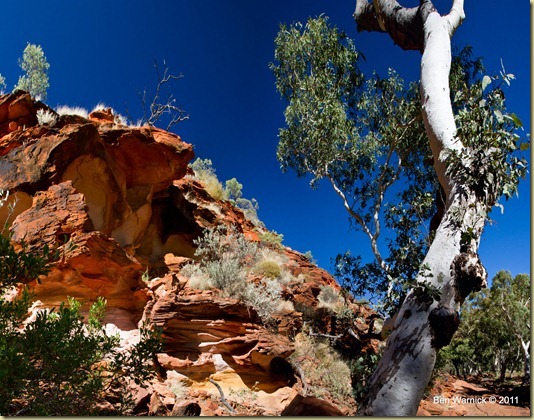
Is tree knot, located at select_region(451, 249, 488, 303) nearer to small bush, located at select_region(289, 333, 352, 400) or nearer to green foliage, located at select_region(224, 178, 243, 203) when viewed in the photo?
small bush, located at select_region(289, 333, 352, 400)

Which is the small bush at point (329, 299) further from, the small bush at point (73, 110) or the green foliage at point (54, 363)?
the small bush at point (73, 110)

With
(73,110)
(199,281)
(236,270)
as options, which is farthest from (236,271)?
(73,110)

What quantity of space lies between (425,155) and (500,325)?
17.4m

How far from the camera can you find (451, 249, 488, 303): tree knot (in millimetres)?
3963

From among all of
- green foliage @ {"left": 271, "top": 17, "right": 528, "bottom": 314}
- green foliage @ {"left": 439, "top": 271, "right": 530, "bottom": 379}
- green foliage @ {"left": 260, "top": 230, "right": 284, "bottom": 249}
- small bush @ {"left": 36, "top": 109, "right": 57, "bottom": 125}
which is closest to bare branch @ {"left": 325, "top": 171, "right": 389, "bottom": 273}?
green foliage @ {"left": 271, "top": 17, "right": 528, "bottom": 314}

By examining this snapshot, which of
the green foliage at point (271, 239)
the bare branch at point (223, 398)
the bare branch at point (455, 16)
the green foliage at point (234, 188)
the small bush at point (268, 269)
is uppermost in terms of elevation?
the green foliage at point (234, 188)

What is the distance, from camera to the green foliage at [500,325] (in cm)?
1981

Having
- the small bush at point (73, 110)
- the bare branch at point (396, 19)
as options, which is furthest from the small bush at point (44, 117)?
the bare branch at point (396, 19)

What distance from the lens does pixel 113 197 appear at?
1075 cm

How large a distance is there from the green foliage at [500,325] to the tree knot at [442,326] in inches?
626

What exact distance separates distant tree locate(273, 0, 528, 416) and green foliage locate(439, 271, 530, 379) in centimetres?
1203

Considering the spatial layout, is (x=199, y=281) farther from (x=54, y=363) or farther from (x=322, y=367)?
(x=54, y=363)

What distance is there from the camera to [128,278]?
25.3ft

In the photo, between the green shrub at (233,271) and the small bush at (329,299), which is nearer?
the green shrub at (233,271)
